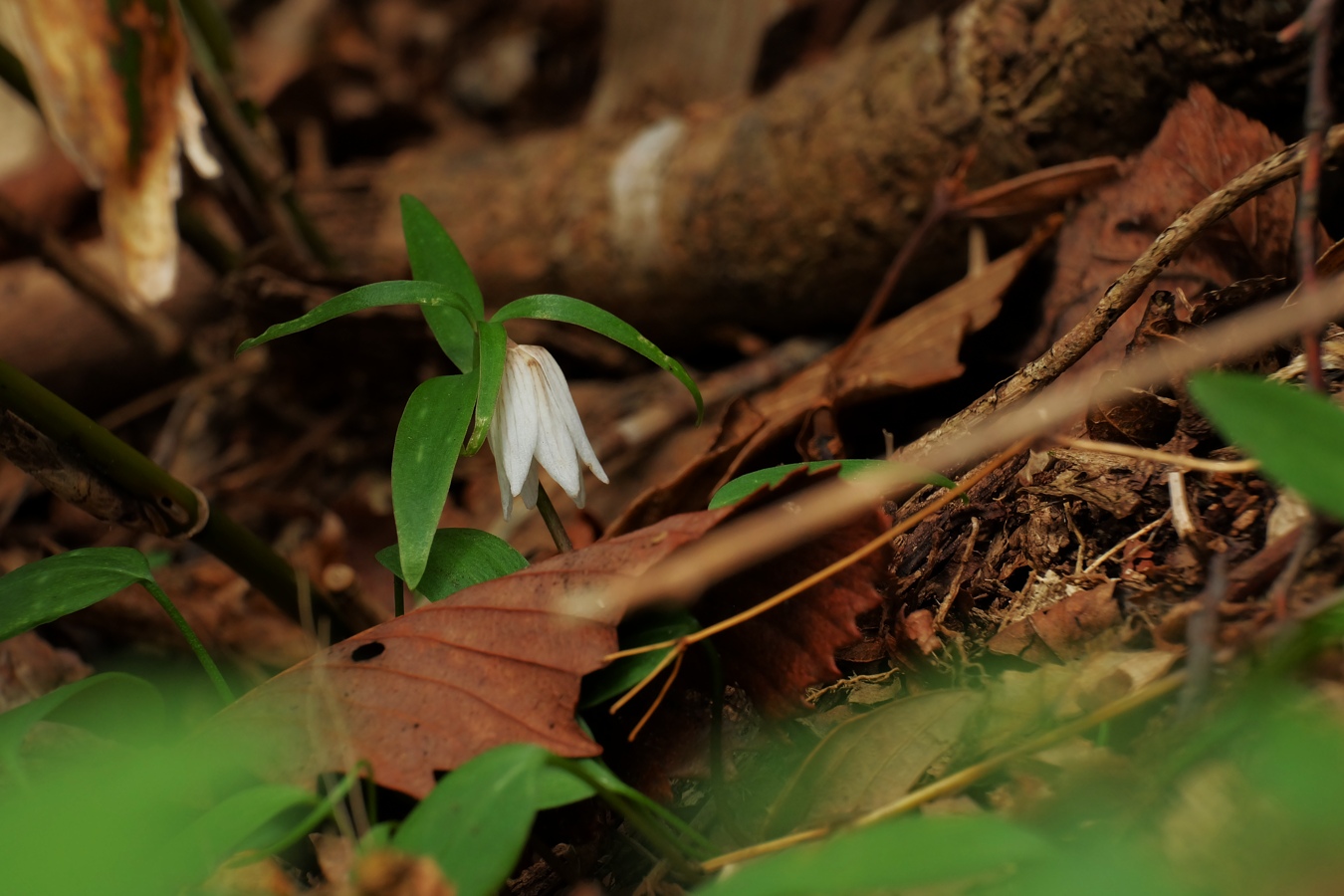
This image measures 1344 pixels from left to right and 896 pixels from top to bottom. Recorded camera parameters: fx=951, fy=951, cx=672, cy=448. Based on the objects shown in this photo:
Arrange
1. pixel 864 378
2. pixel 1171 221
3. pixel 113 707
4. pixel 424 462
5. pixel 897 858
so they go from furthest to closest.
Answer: pixel 864 378 → pixel 1171 221 → pixel 113 707 → pixel 424 462 → pixel 897 858

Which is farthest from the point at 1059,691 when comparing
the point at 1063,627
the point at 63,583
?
the point at 63,583

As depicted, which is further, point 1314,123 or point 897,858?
point 1314,123

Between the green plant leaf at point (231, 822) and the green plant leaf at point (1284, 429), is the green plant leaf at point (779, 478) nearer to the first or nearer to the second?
the green plant leaf at point (1284, 429)

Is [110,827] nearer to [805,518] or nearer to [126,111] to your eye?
[805,518]

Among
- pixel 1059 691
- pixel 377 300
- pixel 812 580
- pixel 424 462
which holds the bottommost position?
pixel 1059 691

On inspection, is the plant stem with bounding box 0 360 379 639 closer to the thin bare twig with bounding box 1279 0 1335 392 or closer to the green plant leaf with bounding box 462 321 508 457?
the green plant leaf with bounding box 462 321 508 457

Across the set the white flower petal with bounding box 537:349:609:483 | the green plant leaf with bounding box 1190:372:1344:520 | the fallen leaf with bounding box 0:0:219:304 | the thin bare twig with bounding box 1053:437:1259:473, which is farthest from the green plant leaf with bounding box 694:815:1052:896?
the fallen leaf with bounding box 0:0:219:304
